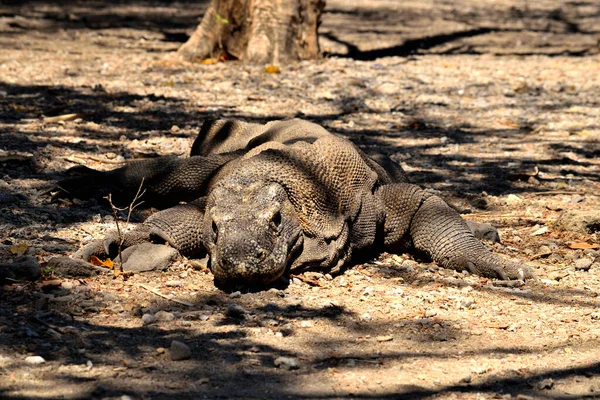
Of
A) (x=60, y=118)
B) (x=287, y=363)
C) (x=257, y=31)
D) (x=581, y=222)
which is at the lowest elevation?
(x=60, y=118)

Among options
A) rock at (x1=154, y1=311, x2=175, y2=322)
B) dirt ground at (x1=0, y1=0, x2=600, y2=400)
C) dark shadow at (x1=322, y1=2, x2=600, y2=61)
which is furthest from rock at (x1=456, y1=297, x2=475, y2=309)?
dark shadow at (x1=322, y1=2, x2=600, y2=61)

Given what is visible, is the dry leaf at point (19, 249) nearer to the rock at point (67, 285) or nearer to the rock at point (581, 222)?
the rock at point (67, 285)

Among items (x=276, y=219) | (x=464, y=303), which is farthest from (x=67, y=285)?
(x=464, y=303)

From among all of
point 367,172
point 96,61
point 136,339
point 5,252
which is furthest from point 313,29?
point 136,339

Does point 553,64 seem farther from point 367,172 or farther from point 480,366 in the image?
point 480,366

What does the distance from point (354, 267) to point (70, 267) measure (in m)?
1.55

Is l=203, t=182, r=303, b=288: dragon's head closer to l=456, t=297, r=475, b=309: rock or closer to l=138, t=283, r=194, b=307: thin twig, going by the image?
l=138, t=283, r=194, b=307: thin twig

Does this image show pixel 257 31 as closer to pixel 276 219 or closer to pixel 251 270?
pixel 276 219

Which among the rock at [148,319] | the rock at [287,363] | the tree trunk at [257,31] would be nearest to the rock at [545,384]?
the rock at [287,363]

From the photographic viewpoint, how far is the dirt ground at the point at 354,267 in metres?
3.55

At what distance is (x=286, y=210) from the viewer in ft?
15.1

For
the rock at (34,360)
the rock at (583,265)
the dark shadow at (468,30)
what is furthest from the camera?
the dark shadow at (468,30)

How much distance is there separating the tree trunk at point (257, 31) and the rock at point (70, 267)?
20.0 ft

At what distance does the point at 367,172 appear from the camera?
5.34m
